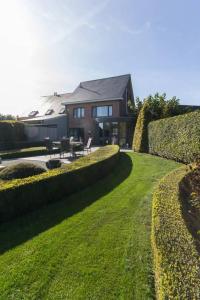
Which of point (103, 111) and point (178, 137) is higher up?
point (103, 111)

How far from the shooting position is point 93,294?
10.9 feet

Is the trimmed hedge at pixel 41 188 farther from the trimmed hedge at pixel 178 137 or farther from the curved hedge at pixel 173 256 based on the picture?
the trimmed hedge at pixel 178 137

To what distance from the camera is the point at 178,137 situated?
38.0 ft

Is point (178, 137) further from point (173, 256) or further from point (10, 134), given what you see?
point (10, 134)

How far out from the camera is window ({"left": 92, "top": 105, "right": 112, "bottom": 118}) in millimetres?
29562

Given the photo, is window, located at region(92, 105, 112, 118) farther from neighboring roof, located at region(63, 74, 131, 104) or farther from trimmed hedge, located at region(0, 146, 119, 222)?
trimmed hedge, located at region(0, 146, 119, 222)

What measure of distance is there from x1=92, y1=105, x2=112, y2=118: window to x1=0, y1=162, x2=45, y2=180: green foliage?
71.8ft

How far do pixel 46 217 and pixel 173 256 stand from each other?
3.46 metres

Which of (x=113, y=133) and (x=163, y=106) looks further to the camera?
(x=113, y=133)

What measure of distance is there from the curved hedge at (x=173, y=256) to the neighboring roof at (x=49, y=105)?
103ft

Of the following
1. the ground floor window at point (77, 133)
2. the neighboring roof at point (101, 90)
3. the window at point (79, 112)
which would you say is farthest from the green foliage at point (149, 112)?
the ground floor window at point (77, 133)

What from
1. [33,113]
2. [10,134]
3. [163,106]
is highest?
[33,113]

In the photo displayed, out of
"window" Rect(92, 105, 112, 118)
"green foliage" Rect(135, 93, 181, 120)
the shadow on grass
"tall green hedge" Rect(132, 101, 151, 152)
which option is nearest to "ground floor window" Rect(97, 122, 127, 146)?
"window" Rect(92, 105, 112, 118)

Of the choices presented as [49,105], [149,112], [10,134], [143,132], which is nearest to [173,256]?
[143,132]
